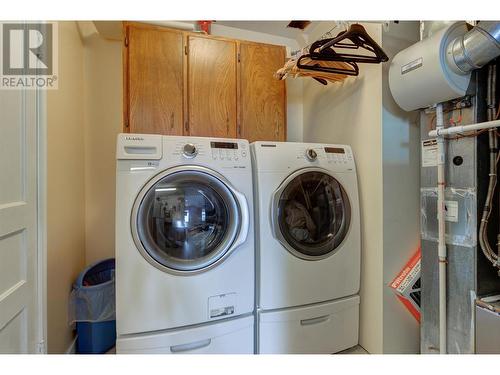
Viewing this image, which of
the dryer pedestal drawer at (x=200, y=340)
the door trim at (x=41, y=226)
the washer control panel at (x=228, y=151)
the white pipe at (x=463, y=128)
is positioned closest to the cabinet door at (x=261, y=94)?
the washer control panel at (x=228, y=151)

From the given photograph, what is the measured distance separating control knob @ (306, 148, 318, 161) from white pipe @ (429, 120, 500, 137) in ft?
1.84

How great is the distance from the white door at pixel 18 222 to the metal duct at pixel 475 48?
1724 millimetres

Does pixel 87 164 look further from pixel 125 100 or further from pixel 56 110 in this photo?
pixel 125 100

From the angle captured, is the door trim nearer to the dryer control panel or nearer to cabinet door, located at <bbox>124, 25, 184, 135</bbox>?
cabinet door, located at <bbox>124, 25, 184, 135</bbox>

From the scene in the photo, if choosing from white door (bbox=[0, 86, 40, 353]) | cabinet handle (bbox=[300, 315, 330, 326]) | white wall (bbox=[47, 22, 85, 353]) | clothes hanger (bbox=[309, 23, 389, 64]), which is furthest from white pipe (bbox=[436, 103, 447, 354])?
white wall (bbox=[47, 22, 85, 353])

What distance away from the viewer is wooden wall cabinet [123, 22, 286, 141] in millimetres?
1557

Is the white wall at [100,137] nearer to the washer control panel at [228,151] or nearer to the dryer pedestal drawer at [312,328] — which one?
the washer control panel at [228,151]

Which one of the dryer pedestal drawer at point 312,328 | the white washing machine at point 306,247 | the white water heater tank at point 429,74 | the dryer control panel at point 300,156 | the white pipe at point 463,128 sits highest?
the white water heater tank at point 429,74

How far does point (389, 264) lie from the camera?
1.36 metres

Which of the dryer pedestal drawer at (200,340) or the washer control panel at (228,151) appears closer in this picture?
the dryer pedestal drawer at (200,340)

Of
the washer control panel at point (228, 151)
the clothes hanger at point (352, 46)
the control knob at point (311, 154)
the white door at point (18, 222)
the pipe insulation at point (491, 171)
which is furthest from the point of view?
the control knob at point (311, 154)

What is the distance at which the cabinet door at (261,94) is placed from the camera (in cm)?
179

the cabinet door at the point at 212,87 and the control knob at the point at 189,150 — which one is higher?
the cabinet door at the point at 212,87
